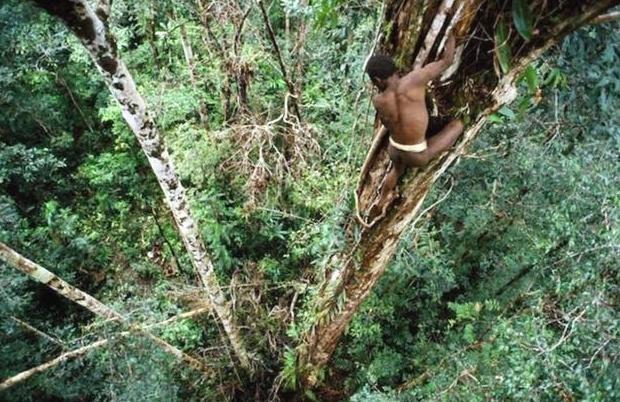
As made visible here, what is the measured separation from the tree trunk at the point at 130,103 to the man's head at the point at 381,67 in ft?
5.47

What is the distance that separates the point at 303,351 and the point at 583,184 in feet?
11.4

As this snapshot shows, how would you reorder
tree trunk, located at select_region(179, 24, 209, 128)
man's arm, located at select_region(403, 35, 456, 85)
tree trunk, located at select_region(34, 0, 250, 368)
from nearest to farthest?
man's arm, located at select_region(403, 35, 456, 85)
tree trunk, located at select_region(34, 0, 250, 368)
tree trunk, located at select_region(179, 24, 209, 128)

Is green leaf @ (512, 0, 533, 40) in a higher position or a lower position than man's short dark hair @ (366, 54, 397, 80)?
higher

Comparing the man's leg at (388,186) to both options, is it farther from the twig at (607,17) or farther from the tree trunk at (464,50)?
the twig at (607,17)

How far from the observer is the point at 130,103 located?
3340 mm

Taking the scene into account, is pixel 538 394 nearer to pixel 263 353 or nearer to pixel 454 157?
pixel 454 157

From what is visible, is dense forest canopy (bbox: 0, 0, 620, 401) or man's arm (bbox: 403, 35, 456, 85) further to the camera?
dense forest canopy (bbox: 0, 0, 620, 401)

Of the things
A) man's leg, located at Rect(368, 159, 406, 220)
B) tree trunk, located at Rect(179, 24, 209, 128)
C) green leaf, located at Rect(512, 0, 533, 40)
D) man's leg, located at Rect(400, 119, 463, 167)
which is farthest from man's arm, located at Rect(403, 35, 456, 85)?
tree trunk, located at Rect(179, 24, 209, 128)

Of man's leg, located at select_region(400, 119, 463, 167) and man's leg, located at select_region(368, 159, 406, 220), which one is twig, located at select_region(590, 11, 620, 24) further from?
man's leg, located at select_region(368, 159, 406, 220)

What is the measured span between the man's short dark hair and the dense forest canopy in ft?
0.63

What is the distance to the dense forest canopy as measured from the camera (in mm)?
3109

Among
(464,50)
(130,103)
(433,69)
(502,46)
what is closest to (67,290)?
(130,103)

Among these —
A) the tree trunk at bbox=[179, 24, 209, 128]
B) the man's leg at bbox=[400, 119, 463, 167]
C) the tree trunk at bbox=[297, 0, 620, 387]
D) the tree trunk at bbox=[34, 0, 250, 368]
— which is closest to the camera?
the tree trunk at bbox=[297, 0, 620, 387]

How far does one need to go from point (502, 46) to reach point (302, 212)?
4294 millimetres
